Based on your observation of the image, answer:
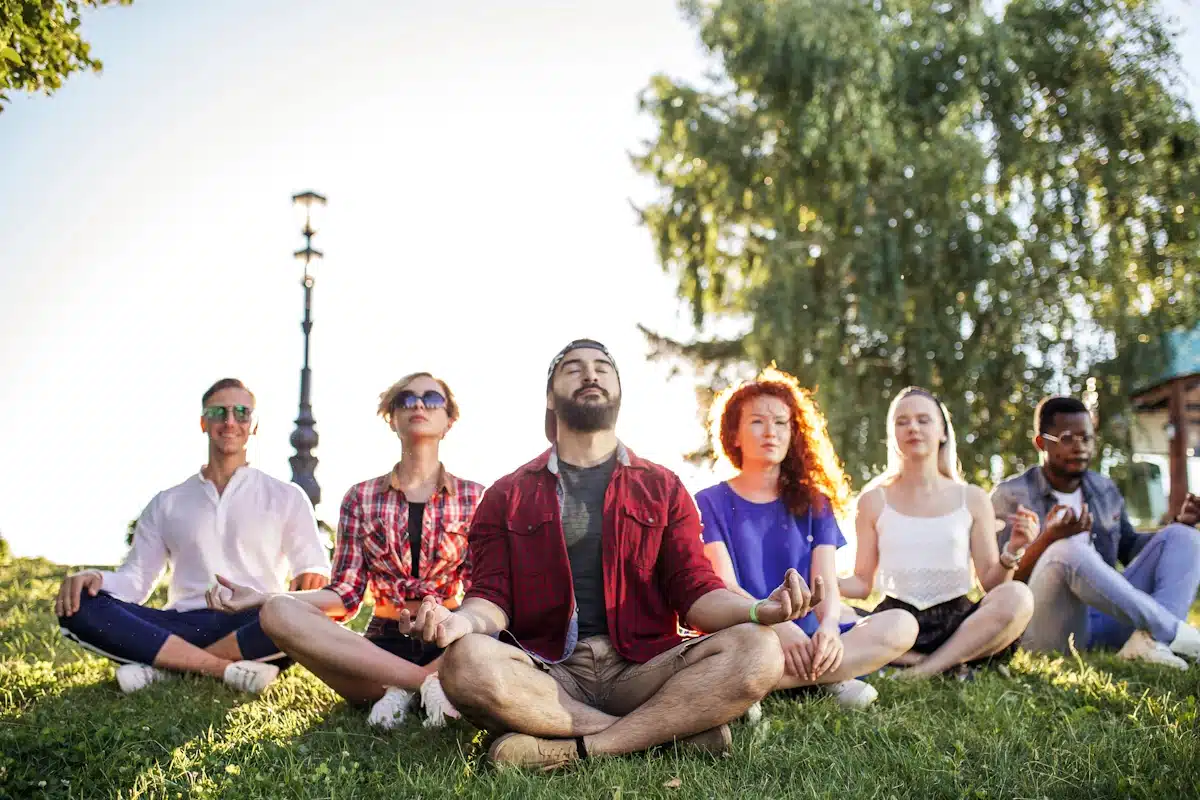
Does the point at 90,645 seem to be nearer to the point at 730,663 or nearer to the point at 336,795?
the point at 336,795

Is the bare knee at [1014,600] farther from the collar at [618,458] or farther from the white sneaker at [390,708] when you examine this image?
the white sneaker at [390,708]

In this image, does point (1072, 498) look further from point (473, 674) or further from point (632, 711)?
point (473, 674)

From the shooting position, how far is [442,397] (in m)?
5.61

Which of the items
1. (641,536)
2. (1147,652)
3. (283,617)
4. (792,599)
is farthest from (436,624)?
(1147,652)

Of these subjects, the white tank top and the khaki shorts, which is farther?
the white tank top

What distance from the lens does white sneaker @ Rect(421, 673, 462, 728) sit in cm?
465

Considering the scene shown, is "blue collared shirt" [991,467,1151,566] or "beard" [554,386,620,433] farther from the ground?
"beard" [554,386,620,433]

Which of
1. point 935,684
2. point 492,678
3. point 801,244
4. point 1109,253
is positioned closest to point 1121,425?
point 1109,253

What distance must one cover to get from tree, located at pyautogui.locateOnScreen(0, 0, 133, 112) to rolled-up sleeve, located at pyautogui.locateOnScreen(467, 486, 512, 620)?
354 centimetres

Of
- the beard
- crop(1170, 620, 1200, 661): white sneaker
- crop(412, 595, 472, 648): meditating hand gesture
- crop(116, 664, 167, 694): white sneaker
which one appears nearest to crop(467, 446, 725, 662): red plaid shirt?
the beard

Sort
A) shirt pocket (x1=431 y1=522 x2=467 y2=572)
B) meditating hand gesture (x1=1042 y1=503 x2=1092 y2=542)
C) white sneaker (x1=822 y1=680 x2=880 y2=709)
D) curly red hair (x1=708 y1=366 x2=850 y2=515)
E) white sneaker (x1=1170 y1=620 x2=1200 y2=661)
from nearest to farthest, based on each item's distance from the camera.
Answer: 1. white sneaker (x1=822 y1=680 x2=880 y2=709)
2. curly red hair (x1=708 y1=366 x2=850 y2=515)
3. shirt pocket (x1=431 y1=522 x2=467 y2=572)
4. white sneaker (x1=1170 y1=620 x2=1200 y2=661)
5. meditating hand gesture (x1=1042 y1=503 x2=1092 y2=542)

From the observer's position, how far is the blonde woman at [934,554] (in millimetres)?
5574

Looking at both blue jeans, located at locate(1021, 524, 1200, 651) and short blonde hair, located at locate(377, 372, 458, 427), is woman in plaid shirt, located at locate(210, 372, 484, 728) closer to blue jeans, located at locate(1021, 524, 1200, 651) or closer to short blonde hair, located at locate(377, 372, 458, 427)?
short blonde hair, located at locate(377, 372, 458, 427)

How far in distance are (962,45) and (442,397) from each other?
13.8 meters
